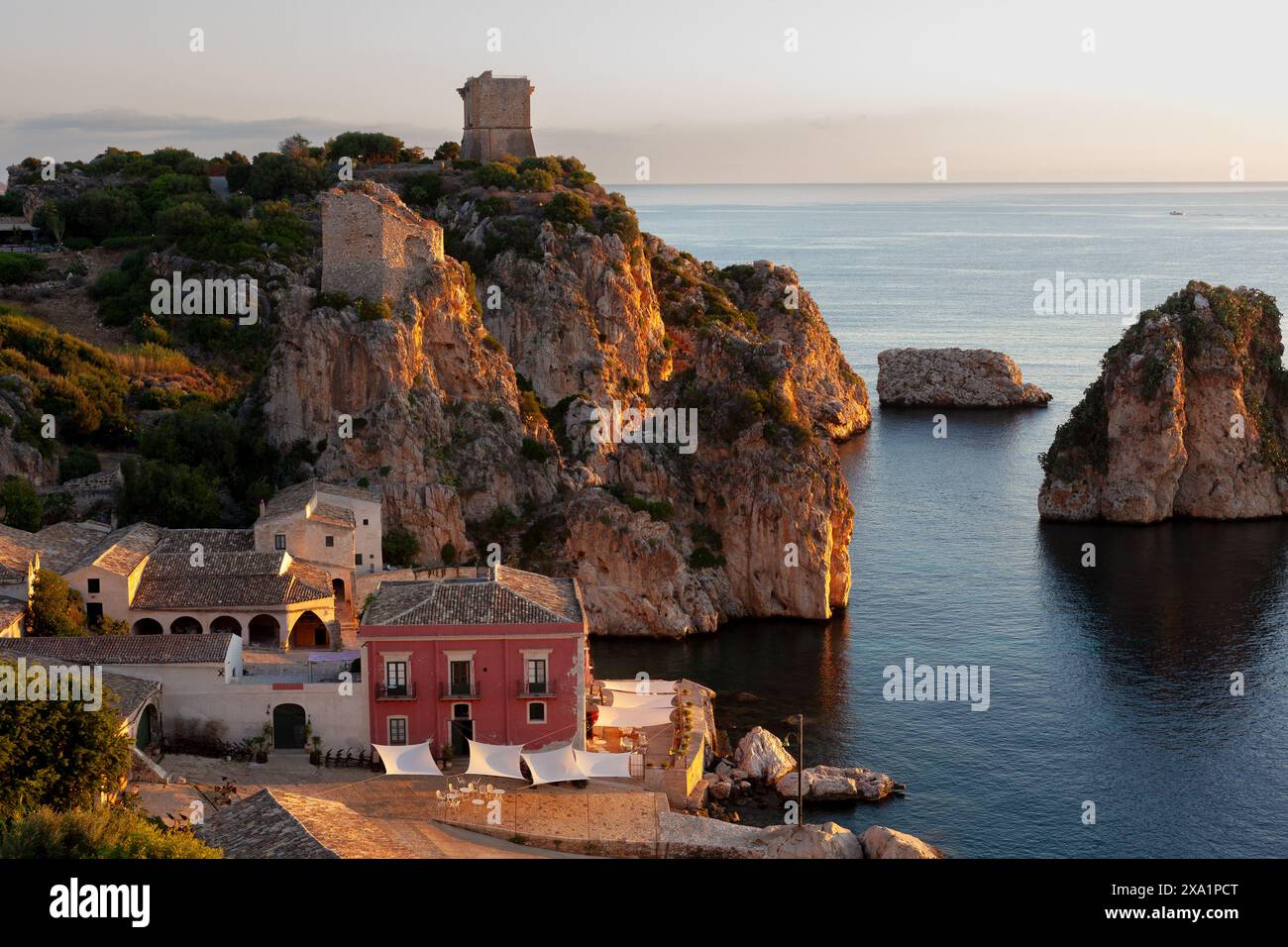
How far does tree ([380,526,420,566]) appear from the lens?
60812 mm

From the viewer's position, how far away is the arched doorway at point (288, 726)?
41062 millimetres

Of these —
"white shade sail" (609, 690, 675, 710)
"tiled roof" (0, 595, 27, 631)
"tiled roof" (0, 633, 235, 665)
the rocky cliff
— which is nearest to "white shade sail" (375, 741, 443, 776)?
"tiled roof" (0, 633, 235, 665)

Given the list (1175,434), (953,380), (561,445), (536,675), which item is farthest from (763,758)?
(953,380)

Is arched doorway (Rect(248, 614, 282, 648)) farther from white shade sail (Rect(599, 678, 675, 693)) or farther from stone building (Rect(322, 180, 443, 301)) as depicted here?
stone building (Rect(322, 180, 443, 301))

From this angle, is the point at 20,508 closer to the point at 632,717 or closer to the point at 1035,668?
the point at 632,717

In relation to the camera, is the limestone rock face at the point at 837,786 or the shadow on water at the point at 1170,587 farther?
the shadow on water at the point at 1170,587

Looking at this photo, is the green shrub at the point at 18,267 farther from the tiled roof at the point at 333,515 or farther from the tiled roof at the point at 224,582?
the tiled roof at the point at 224,582

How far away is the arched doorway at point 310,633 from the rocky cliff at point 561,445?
1258cm

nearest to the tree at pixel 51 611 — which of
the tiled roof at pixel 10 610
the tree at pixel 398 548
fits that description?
the tiled roof at pixel 10 610

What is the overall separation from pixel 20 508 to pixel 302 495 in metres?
11.4

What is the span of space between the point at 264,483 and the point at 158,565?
1246cm

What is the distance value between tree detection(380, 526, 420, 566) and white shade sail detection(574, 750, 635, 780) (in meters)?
21.8
